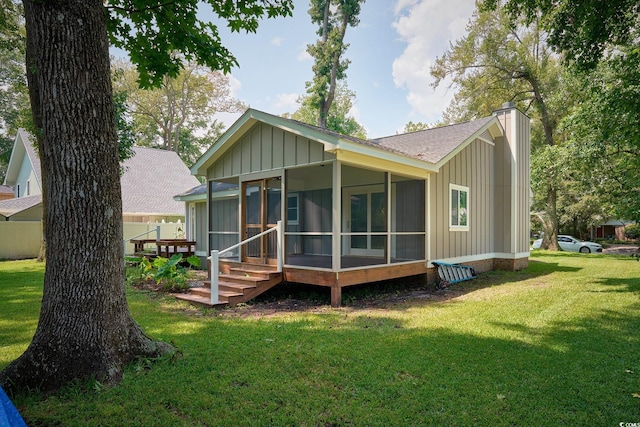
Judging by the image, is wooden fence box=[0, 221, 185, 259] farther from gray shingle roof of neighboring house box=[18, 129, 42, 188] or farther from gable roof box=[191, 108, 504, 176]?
gable roof box=[191, 108, 504, 176]

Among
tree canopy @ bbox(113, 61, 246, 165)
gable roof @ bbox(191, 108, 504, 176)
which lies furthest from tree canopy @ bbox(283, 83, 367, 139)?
gable roof @ bbox(191, 108, 504, 176)

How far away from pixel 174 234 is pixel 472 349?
16.8 metres

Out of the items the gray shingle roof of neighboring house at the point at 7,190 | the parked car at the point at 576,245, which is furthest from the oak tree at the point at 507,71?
the gray shingle roof of neighboring house at the point at 7,190

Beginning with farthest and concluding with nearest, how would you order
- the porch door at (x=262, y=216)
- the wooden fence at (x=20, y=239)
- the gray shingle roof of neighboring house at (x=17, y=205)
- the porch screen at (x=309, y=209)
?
the gray shingle roof of neighboring house at (x=17, y=205) → the wooden fence at (x=20, y=239) → the porch screen at (x=309, y=209) → the porch door at (x=262, y=216)

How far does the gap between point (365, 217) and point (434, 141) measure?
3044 millimetres

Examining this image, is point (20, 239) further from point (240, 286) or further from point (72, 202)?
point (72, 202)

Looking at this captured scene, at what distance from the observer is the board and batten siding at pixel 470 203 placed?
9.54 m

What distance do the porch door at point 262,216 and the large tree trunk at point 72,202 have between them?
4774 mm

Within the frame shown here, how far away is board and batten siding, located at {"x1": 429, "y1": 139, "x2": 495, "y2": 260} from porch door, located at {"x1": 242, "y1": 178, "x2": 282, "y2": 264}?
377 centimetres

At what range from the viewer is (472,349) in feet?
14.8

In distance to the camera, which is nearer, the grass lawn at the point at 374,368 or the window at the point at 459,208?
the grass lawn at the point at 374,368

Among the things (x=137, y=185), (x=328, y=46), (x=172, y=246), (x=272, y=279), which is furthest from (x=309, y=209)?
(x=137, y=185)

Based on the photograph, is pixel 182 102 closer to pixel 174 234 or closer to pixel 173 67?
pixel 174 234

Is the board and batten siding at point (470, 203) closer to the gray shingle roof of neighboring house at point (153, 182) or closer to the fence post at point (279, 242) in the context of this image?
the fence post at point (279, 242)
